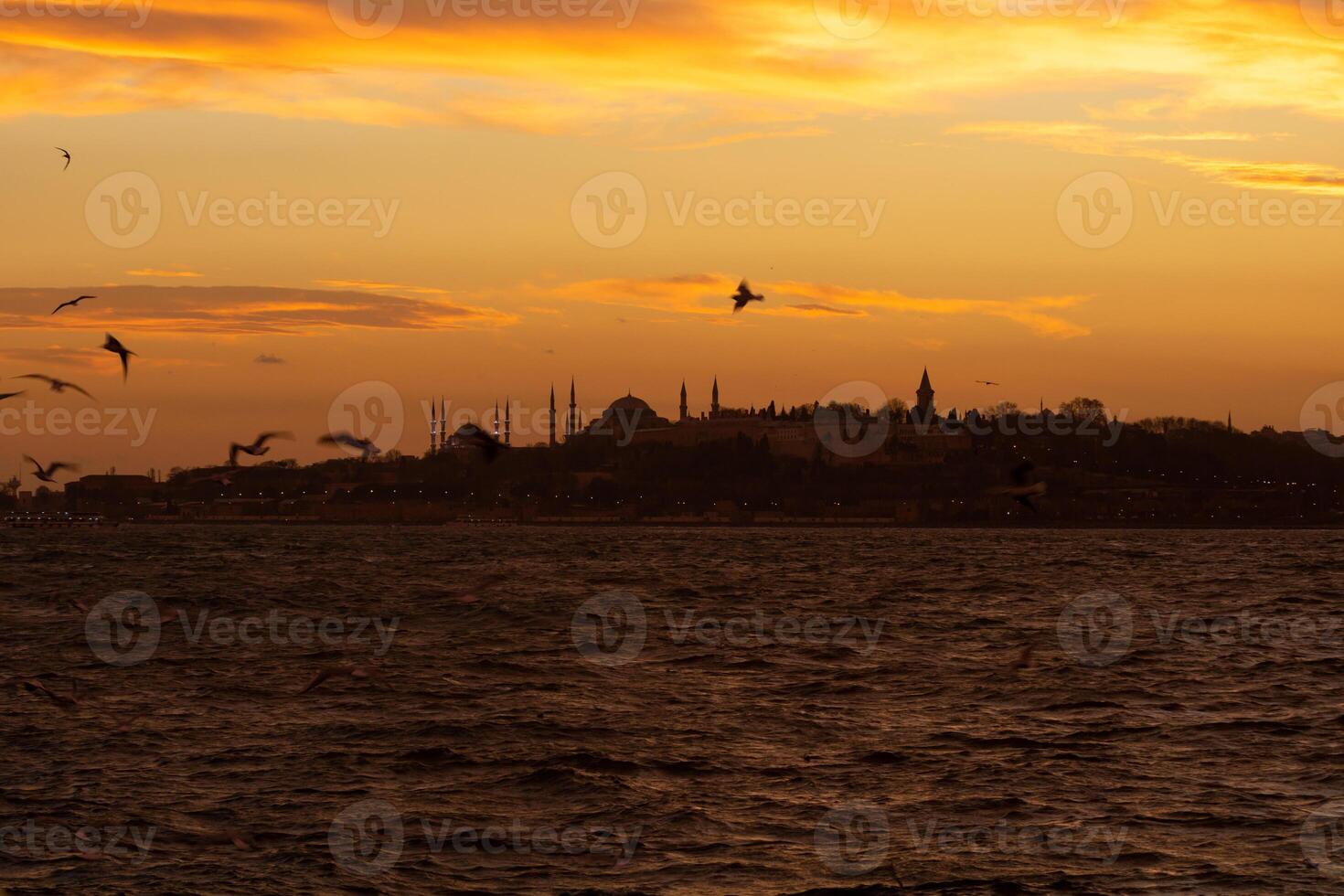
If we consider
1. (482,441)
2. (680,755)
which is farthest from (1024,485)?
(680,755)

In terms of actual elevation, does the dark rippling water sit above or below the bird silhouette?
below

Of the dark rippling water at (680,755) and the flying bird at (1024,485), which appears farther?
the dark rippling water at (680,755)

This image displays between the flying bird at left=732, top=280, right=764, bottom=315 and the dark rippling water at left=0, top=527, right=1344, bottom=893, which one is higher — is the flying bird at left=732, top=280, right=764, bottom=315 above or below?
above

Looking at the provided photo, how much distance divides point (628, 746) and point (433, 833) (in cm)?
556

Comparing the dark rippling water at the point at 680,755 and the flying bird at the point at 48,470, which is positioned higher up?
the flying bird at the point at 48,470

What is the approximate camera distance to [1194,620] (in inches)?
1886

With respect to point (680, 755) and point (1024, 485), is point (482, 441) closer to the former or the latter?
point (1024, 485)

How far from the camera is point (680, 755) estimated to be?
22109 mm

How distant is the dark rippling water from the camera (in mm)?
16484

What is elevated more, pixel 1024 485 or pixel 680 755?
pixel 1024 485

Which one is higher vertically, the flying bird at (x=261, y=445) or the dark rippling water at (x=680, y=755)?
the flying bird at (x=261, y=445)

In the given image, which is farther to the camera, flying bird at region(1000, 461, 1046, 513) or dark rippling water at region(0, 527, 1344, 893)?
dark rippling water at region(0, 527, 1344, 893)

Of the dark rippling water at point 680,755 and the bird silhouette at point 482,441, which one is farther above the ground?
the bird silhouette at point 482,441

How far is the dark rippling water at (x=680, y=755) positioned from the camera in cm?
1648
